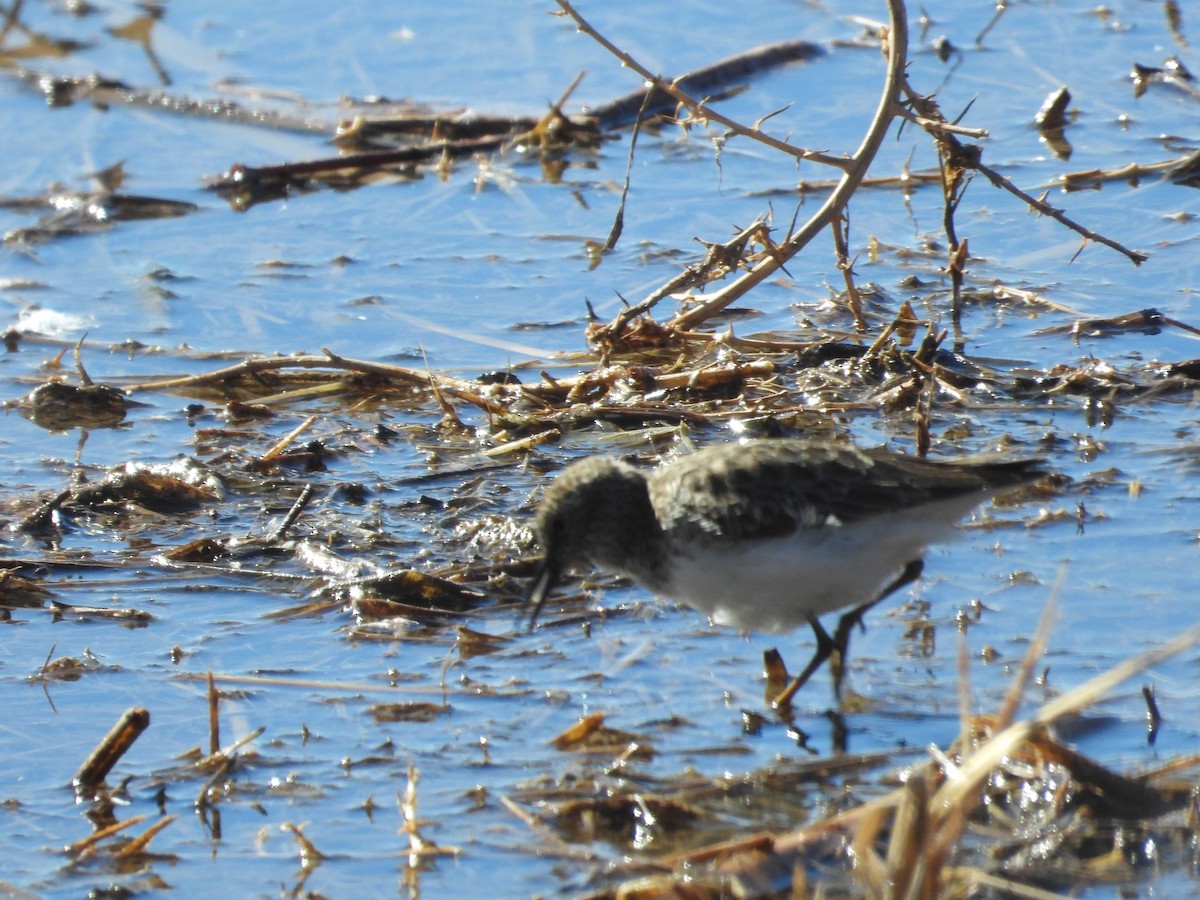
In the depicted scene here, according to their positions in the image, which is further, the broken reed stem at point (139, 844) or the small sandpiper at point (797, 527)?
the small sandpiper at point (797, 527)

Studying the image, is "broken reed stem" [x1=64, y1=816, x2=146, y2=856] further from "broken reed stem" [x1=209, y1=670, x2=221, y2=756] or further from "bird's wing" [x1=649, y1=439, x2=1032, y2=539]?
A: "bird's wing" [x1=649, y1=439, x2=1032, y2=539]

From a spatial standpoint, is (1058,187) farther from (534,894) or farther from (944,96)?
(534,894)

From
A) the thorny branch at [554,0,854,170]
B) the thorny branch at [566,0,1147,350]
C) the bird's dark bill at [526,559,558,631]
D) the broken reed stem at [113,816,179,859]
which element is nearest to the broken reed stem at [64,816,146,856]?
the broken reed stem at [113,816,179,859]

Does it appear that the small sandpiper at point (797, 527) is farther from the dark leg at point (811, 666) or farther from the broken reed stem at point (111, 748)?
the broken reed stem at point (111, 748)

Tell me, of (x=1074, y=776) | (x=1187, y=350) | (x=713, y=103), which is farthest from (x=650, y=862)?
(x=713, y=103)

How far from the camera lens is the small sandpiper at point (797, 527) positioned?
4938 mm

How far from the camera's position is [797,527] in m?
4.94

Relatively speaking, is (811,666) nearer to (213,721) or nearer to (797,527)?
(797,527)

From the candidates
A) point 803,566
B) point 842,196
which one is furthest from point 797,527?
point 842,196

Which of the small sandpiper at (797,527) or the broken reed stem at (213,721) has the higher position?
the small sandpiper at (797,527)

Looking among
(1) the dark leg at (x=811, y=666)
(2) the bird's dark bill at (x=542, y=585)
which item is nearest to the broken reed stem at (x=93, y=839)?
(2) the bird's dark bill at (x=542, y=585)

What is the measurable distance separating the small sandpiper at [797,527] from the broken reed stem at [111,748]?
4.99ft

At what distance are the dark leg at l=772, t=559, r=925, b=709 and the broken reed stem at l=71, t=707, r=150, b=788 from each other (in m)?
1.81

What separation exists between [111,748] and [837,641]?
6.94 feet
